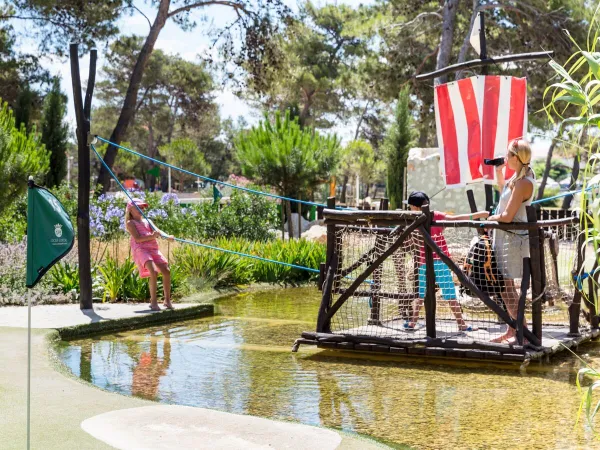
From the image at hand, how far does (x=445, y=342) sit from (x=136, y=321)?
368 centimetres

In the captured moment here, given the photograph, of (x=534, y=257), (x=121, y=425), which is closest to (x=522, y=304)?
(x=534, y=257)

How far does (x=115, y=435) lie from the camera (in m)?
4.50

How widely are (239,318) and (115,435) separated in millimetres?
5464

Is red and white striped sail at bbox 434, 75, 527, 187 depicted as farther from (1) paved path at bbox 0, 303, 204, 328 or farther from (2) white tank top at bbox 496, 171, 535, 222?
(1) paved path at bbox 0, 303, 204, 328

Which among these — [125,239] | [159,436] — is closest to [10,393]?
[159,436]

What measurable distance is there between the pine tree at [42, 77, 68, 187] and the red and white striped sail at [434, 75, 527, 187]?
1880cm

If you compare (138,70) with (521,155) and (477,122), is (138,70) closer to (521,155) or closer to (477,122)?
(477,122)

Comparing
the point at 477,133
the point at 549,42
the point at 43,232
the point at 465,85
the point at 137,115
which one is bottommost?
the point at 43,232

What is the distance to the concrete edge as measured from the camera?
27.6 ft

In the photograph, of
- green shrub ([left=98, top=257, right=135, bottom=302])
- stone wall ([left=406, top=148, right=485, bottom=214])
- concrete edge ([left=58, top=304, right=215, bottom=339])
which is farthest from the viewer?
stone wall ([left=406, top=148, right=485, bottom=214])

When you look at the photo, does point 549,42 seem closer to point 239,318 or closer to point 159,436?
point 239,318

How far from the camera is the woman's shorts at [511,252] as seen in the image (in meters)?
7.22

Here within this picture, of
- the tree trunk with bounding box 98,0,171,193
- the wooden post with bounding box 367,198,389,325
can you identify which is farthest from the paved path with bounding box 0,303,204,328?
the tree trunk with bounding box 98,0,171,193

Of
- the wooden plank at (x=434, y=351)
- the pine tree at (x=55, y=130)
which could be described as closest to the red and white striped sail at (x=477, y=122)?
the wooden plank at (x=434, y=351)
